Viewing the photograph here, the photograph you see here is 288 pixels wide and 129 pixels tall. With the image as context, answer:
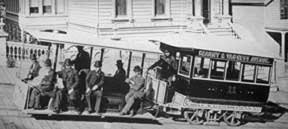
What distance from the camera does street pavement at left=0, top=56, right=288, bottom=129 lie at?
12.1ft

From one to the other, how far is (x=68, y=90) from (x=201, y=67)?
1.31 meters

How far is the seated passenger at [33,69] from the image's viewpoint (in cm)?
363

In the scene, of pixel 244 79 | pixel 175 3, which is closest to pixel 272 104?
pixel 244 79

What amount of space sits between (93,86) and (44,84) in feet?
1.45

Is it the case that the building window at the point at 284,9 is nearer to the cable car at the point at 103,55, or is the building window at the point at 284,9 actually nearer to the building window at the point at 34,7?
the cable car at the point at 103,55

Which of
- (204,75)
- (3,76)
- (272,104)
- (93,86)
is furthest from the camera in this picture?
(272,104)

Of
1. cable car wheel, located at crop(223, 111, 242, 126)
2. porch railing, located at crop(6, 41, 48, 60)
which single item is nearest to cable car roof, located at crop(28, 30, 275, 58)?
porch railing, located at crop(6, 41, 48, 60)

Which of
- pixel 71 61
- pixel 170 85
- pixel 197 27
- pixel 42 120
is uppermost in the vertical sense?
pixel 197 27

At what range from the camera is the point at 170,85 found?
4145 millimetres

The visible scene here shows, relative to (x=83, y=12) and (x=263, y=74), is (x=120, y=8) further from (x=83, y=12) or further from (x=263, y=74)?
(x=263, y=74)

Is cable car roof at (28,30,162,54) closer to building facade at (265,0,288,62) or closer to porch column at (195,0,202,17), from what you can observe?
porch column at (195,0,202,17)

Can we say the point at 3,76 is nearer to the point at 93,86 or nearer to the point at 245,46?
the point at 93,86

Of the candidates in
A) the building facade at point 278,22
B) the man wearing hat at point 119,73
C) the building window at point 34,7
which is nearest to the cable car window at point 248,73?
the building facade at point 278,22

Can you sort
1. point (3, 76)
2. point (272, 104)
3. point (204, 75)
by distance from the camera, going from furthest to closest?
point (272, 104) → point (204, 75) → point (3, 76)
